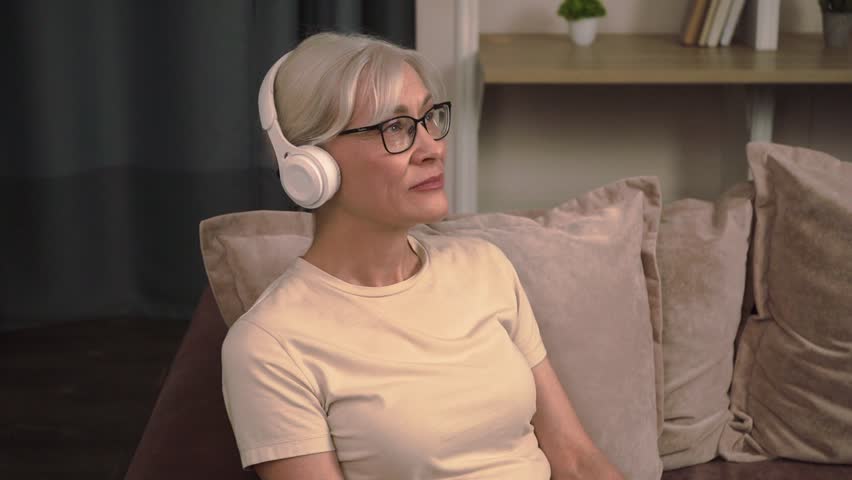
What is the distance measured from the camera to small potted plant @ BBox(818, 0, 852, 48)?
2867mm

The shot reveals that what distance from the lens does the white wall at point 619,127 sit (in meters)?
3.26

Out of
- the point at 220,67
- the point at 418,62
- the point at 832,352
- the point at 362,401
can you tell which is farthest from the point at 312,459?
the point at 220,67

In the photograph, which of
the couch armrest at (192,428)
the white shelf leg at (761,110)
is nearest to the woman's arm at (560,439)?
the couch armrest at (192,428)

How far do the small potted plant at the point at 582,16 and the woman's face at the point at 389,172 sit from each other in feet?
5.49

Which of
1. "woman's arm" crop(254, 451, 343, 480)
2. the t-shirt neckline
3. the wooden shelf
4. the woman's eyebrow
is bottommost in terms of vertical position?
"woman's arm" crop(254, 451, 343, 480)

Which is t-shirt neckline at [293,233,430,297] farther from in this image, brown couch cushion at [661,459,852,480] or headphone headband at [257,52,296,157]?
brown couch cushion at [661,459,852,480]

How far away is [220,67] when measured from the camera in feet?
11.0

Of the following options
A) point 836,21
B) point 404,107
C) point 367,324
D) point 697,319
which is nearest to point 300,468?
point 367,324

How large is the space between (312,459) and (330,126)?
0.38 meters

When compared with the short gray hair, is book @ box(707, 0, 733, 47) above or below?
below

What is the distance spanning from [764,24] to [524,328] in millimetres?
1595

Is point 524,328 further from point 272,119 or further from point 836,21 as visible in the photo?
point 836,21

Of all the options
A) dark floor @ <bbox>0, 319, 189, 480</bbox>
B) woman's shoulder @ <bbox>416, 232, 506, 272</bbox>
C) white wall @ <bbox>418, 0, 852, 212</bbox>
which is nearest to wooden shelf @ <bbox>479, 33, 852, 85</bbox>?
white wall @ <bbox>418, 0, 852, 212</bbox>

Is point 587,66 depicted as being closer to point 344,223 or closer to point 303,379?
point 344,223
